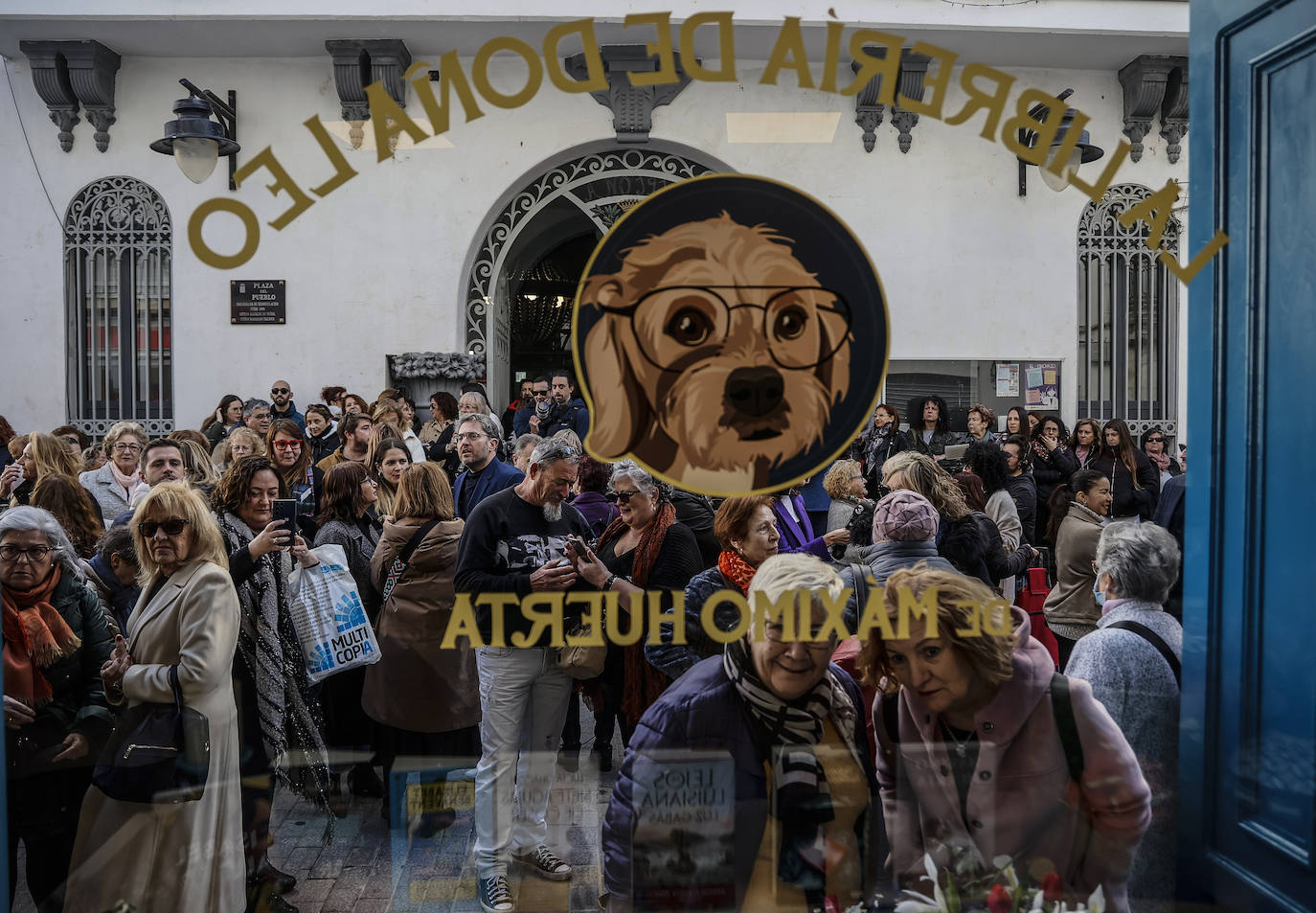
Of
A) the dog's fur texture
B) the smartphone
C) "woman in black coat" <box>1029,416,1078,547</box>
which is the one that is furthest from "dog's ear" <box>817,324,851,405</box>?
the smartphone

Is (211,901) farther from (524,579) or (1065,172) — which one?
(1065,172)

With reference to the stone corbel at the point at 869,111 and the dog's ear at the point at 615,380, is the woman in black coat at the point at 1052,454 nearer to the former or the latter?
the stone corbel at the point at 869,111

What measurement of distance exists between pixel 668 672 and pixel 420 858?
1.19 meters

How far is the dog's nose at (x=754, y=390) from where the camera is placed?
2592 millimetres

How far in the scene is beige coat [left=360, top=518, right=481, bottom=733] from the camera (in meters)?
3.14

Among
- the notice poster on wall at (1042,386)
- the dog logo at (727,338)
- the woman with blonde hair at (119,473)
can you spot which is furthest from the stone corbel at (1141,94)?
the woman with blonde hair at (119,473)

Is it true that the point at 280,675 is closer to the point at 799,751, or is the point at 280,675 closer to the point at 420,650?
the point at 420,650

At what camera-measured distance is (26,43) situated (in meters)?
2.76

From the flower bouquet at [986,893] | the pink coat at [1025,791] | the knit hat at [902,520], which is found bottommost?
the flower bouquet at [986,893]

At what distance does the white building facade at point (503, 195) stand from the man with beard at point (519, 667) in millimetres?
434

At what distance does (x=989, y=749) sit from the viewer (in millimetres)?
2533

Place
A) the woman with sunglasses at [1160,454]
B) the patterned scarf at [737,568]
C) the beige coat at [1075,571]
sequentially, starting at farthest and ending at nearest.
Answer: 1. the beige coat at [1075,571]
2. the woman with sunglasses at [1160,454]
3. the patterned scarf at [737,568]

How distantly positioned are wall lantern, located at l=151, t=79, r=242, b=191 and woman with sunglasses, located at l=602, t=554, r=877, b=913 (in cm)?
179

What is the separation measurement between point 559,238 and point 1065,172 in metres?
1.41
